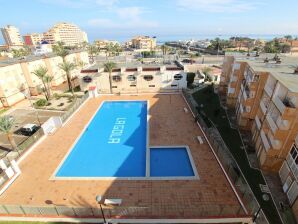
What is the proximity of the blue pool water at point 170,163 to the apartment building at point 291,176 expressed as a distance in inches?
378

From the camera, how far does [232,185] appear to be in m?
19.0

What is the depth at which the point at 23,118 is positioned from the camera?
3750cm

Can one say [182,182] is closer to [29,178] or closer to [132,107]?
[29,178]

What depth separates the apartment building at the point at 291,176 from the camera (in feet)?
57.0

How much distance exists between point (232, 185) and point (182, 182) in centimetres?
512

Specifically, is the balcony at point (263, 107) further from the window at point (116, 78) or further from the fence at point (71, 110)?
the window at point (116, 78)

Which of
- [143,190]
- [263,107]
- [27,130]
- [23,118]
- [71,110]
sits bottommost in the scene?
[23,118]

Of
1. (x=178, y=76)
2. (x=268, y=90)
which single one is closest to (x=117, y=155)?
(x=268, y=90)

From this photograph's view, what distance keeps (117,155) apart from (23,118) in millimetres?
25197

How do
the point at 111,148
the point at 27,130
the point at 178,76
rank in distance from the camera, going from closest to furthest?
the point at 111,148
the point at 27,130
the point at 178,76

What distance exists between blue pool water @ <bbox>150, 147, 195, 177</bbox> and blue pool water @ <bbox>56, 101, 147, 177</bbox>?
4.40 feet

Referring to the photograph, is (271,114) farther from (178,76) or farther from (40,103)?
(40,103)

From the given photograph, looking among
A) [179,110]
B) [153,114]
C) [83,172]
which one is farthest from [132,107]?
[83,172]

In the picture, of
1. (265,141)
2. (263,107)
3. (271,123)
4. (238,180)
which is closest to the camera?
(238,180)
